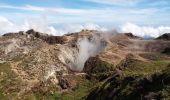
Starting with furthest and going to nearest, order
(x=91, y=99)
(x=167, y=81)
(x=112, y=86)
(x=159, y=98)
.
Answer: (x=91, y=99)
(x=112, y=86)
(x=167, y=81)
(x=159, y=98)

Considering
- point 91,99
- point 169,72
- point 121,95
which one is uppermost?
point 169,72

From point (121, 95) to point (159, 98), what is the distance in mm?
29392

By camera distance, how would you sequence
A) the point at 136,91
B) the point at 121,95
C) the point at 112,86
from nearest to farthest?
the point at 136,91 → the point at 121,95 → the point at 112,86

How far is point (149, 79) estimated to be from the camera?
123 metres

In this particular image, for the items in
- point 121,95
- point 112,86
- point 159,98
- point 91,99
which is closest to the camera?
point 159,98

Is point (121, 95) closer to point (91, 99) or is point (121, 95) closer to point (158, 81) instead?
point (158, 81)

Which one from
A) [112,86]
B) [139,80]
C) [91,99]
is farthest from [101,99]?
[139,80]

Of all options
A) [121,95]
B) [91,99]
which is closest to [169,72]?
[121,95]

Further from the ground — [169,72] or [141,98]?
[169,72]

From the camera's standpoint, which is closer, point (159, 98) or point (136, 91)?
point (159, 98)

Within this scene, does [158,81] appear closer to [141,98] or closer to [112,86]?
[141,98]

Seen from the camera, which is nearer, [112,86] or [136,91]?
[136,91]

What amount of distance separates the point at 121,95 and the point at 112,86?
30890mm

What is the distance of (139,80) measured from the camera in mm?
132000
